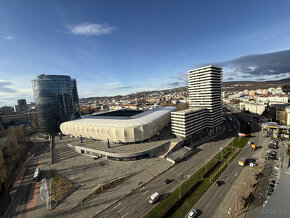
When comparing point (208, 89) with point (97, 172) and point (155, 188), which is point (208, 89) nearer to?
point (155, 188)

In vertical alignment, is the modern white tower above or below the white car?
above

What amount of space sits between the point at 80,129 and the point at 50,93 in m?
51.9

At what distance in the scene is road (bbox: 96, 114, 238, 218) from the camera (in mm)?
34375

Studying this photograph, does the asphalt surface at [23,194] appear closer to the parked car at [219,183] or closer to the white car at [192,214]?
the white car at [192,214]

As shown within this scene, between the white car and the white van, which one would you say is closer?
the white car

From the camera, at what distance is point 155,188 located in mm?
42031

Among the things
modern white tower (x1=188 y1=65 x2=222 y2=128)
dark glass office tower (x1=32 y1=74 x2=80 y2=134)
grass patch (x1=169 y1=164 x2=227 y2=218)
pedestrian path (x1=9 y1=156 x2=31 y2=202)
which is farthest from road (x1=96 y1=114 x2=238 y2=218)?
dark glass office tower (x1=32 y1=74 x2=80 y2=134)

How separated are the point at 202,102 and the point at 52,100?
399ft

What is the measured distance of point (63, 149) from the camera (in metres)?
76.7

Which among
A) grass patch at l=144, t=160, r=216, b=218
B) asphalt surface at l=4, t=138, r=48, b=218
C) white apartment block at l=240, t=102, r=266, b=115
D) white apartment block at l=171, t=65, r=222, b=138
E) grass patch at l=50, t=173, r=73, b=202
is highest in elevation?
white apartment block at l=171, t=65, r=222, b=138

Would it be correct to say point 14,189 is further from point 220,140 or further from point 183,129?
point 220,140

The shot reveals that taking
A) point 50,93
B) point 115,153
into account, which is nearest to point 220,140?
point 115,153

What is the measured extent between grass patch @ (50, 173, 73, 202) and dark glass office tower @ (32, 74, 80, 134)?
7157 centimetres

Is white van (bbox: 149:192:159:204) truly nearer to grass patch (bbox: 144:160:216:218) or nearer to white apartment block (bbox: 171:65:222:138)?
grass patch (bbox: 144:160:216:218)
